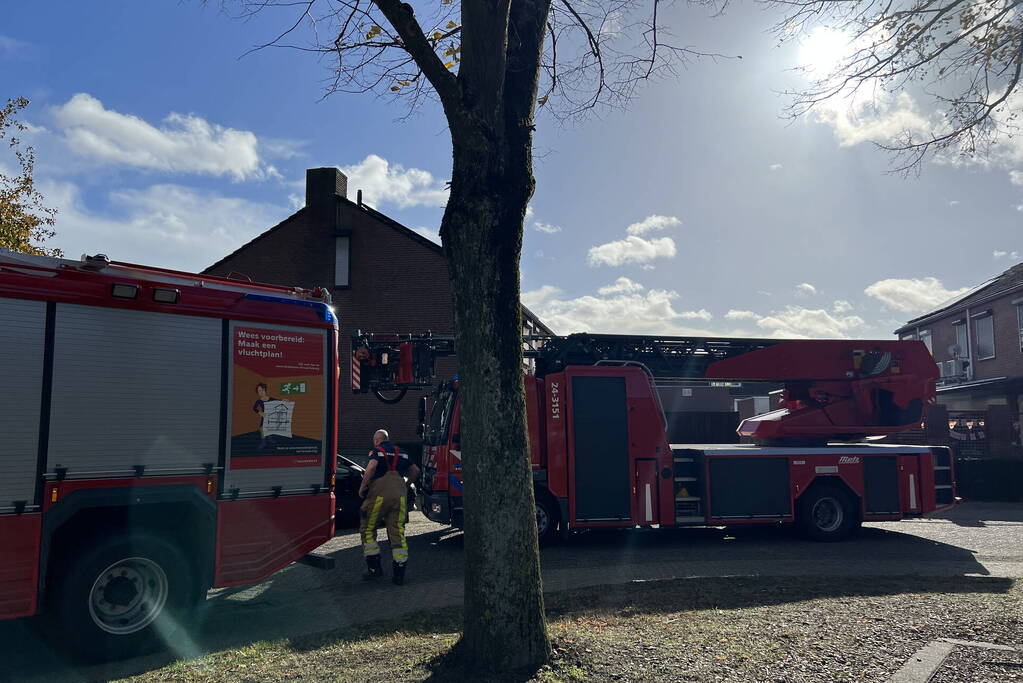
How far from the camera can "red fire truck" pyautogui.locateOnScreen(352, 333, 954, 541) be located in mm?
10703

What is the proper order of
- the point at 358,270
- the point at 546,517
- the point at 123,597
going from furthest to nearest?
the point at 358,270, the point at 546,517, the point at 123,597

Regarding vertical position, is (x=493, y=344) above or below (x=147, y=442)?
above

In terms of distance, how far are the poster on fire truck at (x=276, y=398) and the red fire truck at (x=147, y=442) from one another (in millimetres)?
12

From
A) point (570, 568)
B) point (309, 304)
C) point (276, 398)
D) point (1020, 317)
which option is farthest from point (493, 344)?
point (1020, 317)

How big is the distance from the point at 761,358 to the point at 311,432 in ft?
26.1

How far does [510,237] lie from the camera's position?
491cm

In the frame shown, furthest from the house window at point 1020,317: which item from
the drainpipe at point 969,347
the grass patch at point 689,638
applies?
the grass patch at point 689,638

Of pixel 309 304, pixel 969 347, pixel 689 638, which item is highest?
pixel 969 347

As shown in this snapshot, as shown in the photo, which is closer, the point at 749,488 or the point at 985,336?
the point at 749,488

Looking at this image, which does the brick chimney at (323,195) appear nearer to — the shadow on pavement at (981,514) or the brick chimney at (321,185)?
the brick chimney at (321,185)

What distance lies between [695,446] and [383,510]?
5496 mm

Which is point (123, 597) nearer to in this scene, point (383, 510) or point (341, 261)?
point (383, 510)

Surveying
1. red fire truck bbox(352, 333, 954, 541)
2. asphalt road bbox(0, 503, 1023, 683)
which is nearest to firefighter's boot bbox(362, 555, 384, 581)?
asphalt road bbox(0, 503, 1023, 683)

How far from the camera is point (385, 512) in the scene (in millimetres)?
8562
